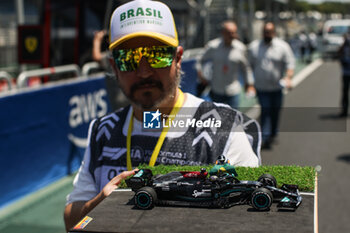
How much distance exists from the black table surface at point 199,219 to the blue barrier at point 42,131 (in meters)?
5.00

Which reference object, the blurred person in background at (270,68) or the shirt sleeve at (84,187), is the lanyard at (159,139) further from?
the blurred person in background at (270,68)

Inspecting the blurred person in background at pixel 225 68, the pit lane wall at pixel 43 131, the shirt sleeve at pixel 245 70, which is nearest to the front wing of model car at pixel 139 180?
the pit lane wall at pixel 43 131

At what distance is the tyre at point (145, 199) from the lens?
1.36m

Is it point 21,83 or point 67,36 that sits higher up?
point 67,36

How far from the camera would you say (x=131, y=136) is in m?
1.97

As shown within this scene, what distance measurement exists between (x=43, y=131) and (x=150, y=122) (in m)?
5.28

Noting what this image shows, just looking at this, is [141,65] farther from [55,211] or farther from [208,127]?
[55,211]

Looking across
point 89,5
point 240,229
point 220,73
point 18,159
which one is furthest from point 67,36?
point 240,229

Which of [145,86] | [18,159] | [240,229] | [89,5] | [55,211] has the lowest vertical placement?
[55,211]

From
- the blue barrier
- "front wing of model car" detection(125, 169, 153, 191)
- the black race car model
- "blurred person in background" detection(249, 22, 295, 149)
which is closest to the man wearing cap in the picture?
"front wing of model car" detection(125, 169, 153, 191)

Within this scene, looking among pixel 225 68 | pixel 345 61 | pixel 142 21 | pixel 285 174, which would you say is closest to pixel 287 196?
pixel 285 174

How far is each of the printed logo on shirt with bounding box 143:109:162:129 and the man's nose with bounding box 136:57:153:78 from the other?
0.48ft

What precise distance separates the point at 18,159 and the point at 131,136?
4728mm

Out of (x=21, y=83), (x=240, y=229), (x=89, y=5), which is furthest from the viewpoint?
(x=89, y=5)
